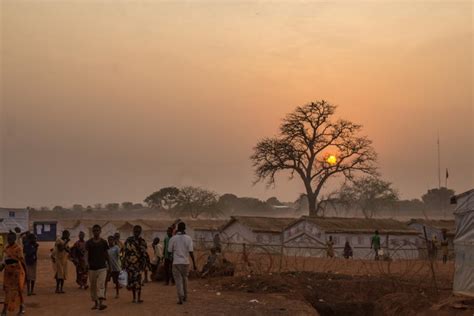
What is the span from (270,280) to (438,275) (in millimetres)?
9058

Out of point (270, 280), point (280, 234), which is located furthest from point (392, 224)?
point (270, 280)

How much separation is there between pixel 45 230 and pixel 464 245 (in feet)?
110

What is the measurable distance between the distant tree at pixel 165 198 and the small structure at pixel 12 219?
65639 millimetres

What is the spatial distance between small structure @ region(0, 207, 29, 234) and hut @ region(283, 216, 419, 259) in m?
18.3

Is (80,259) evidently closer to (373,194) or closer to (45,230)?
(45,230)

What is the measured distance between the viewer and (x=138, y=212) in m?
145

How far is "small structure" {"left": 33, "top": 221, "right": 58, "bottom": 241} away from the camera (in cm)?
4112

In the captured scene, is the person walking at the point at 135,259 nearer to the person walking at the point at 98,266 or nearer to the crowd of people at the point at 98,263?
the crowd of people at the point at 98,263

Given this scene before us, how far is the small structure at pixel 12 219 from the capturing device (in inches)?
1444

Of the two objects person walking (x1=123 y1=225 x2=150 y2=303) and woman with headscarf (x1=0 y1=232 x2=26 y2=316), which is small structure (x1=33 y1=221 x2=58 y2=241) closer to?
person walking (x1=123 y1=225 x2=150 y2=303)

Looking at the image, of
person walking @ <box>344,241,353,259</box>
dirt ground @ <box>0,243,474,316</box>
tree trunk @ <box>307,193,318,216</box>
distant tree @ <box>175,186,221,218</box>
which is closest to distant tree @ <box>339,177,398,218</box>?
distant tree @ <box>175,186,221,218</box>

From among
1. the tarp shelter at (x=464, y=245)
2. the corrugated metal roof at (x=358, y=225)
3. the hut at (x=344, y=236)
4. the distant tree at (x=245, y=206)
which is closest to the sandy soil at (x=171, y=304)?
the tarp shelter at (x=464, y=245)

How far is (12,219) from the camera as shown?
37.1 metres

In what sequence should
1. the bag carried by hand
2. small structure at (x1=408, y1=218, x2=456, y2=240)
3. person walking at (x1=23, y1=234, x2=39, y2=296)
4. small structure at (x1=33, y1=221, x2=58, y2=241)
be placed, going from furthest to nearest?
small structure at (x1=408, y1=218, x2=456, y2=240) < small structure at (x1=33, y1=221, x2=58, y2=241) < the bag carried by hand < person walking at (x1=23, y1=234, x2=39, y2=296)
